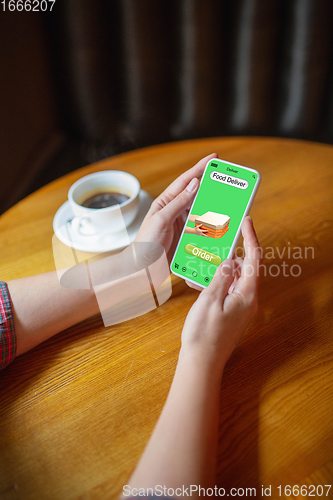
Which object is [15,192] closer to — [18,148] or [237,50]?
[18,148]

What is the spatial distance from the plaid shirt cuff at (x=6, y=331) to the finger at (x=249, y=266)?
0.35m

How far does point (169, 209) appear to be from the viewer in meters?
0.65

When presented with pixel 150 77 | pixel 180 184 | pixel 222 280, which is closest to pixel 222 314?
pixel 222 280

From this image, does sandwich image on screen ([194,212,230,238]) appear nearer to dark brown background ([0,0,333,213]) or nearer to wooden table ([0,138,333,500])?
wooden table ([0,138,333,500])

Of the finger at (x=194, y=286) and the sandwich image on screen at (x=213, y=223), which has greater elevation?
the sandwich image on screen at (x=213, y=223)

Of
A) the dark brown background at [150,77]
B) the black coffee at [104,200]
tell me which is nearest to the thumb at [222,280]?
the black coffee at [104,200]

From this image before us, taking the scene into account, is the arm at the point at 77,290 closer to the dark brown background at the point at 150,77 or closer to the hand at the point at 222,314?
the hand at the point at 222,314

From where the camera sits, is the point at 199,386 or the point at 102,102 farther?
the point at 102,102

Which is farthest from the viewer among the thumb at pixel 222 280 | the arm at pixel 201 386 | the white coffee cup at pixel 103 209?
the white coffee cup at pixel 103 209

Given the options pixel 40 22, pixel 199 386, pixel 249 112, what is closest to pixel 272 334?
pixel 199 386

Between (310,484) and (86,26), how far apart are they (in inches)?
63.6

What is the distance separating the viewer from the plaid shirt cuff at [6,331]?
520 millimetres

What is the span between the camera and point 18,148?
1476 mm

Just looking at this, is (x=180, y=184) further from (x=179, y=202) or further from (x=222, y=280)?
(x=222, y=280)
